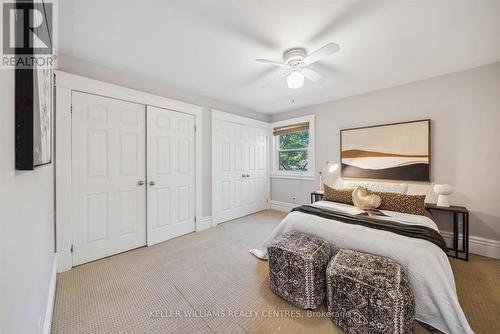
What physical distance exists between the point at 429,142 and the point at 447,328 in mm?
2380

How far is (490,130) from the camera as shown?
2.51 metres

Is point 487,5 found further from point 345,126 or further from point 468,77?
point 345,126

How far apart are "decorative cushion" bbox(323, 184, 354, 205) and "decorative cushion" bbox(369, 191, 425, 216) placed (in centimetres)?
40

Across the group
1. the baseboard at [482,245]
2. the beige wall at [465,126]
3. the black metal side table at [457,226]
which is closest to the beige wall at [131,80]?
the beige wall at [465,126]

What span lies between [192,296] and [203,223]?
5.84 feet

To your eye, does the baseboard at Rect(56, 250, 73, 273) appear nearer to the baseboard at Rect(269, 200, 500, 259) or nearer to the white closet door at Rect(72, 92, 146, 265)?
the white closet door at Rect(72, 92, 146, 265)

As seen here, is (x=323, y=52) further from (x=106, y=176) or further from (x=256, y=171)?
(x=256, y=171)

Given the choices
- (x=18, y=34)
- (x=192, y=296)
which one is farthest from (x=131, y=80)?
(x=192, y=296)

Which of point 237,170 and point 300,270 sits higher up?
point 237,170

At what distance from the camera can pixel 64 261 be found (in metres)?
2.22

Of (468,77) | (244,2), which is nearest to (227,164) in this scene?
(244,2)

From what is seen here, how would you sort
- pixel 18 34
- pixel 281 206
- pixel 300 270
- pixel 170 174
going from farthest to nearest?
1. pixel 281 206
2. pixel 170 174
3. pixel 300 270
4. pixel 18 34

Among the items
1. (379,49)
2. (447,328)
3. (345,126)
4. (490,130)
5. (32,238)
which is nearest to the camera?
A: (32,238)

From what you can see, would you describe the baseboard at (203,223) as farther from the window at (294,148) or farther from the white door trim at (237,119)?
the window at (294,148)
